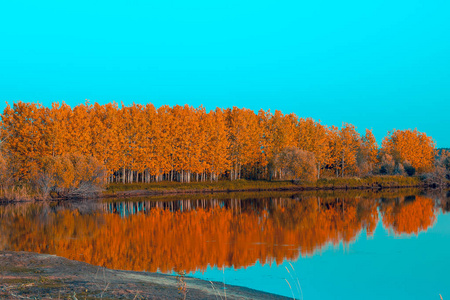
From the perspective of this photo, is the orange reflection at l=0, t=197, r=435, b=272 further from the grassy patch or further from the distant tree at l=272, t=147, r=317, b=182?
the distant tree at l=272, t=147, r=317, b=182

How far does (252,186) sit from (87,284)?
5443 centimetres

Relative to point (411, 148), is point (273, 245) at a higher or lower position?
lower

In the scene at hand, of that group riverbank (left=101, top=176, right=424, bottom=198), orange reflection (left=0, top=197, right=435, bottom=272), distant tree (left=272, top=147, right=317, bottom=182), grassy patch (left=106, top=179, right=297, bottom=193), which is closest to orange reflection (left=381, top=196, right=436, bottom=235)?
orange reflection (left=0, top=197, right=435, bottom=272)

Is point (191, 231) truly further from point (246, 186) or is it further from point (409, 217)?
point (246, 186)

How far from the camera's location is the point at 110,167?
57.7 m

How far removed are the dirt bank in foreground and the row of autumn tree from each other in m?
35.9

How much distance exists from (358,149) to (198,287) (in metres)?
76.6

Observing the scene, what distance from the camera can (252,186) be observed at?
64.9 meters

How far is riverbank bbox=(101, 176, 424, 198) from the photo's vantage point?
56.4 metres

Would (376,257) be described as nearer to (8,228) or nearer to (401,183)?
(8,228)

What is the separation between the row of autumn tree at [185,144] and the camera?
5450 cm

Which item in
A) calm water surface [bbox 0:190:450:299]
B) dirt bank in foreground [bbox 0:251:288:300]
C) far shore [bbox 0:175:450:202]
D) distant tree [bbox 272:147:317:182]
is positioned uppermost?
distant tree [bbox 272:147:317:182]

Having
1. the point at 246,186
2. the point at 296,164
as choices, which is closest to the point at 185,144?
the point at 246,186

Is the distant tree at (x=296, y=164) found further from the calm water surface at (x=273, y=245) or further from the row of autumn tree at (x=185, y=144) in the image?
the calm water surface at (x=273, y=245)
